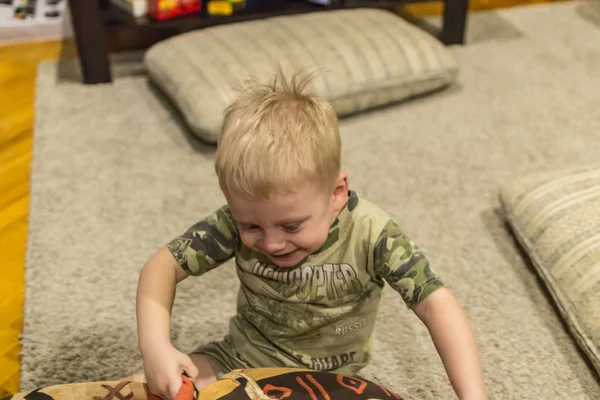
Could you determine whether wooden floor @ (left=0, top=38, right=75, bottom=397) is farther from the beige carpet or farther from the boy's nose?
the boy's nose

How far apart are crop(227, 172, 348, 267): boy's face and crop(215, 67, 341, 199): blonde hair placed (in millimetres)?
13

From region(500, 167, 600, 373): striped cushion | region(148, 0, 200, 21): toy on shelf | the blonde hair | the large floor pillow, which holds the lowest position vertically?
region(500, 167, 600, 373): striped cushion

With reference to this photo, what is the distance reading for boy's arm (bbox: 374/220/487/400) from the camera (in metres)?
0.73

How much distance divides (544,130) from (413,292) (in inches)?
42.2

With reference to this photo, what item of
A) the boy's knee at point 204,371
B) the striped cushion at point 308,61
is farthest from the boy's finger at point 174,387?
the striped cushion at point 308,61

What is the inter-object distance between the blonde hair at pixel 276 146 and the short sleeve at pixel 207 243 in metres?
0.12

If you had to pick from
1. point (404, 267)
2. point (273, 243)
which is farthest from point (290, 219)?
point (404, 267)

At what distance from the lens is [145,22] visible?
6.06 feet

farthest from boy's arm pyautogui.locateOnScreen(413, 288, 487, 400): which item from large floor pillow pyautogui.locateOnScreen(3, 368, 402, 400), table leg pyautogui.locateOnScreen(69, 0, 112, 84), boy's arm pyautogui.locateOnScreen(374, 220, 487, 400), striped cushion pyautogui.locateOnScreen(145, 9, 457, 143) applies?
table leg pyautogui.locateOnScreen(69, 0, 112, 84)

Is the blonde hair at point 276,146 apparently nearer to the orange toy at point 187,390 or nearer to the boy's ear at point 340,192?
the boy's ear at point 340,192

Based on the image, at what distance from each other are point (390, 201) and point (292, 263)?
0.68 m

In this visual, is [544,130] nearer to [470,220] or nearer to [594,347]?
[470,220]

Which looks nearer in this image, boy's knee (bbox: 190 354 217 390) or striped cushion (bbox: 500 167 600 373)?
boy's knee (bbox: 190 354 217 390)

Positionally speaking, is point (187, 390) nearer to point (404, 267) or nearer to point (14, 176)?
point (404, 267)
